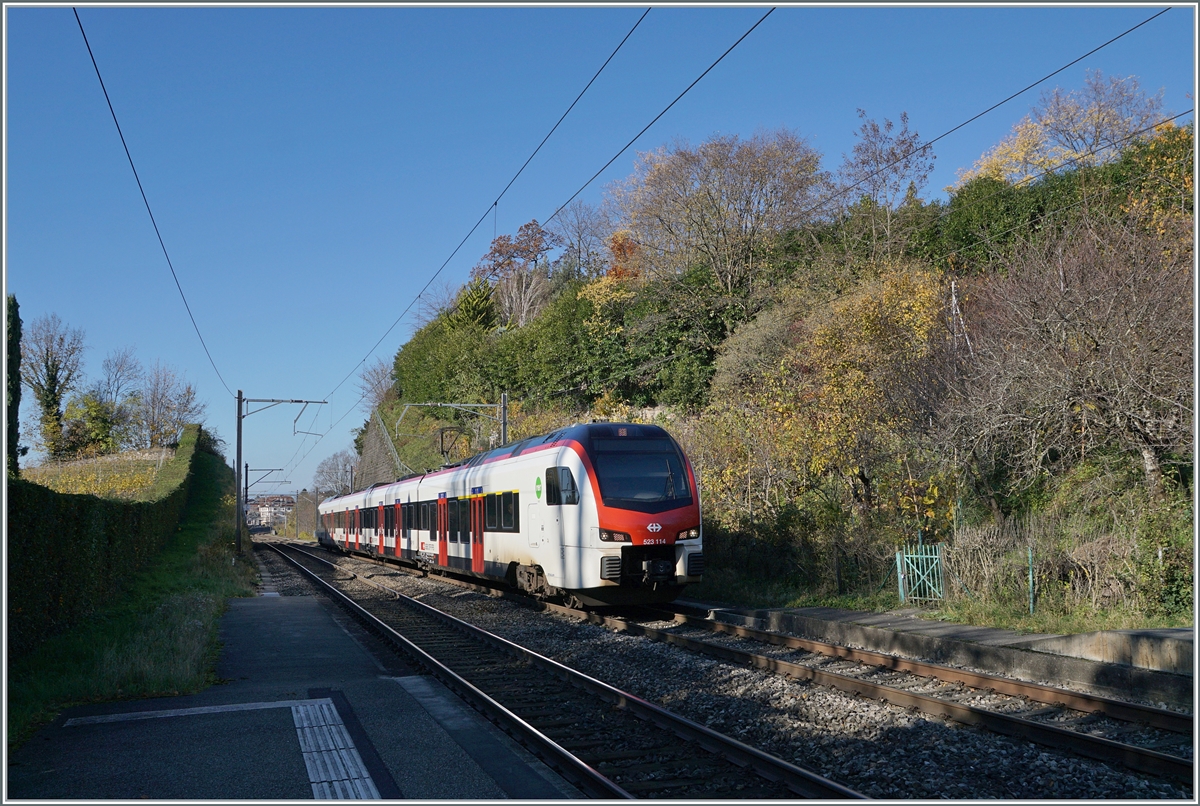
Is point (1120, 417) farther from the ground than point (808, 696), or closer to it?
farther from the ground

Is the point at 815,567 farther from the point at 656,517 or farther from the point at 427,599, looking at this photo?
the point at 427,599

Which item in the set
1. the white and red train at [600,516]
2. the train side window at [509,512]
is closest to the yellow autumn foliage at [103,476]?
the train side window at [509,512]

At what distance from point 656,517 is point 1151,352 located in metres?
7.89

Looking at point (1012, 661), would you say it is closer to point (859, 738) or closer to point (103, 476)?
point (859, 738)

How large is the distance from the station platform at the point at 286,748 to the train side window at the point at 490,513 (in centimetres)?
796

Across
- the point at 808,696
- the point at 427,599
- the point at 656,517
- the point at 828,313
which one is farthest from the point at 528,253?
the point at 808,696

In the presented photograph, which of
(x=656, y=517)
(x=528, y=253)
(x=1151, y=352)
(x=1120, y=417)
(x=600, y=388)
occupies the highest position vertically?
(x=528, y=253)

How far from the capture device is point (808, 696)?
28.1 ft

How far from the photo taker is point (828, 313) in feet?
84.2

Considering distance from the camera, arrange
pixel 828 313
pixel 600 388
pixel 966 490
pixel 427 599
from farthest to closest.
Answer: pixel 600 388
pixel 828 313
pixel 427 599
pixel 966 490

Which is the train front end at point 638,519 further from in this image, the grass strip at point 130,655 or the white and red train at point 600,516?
the grass strip at point 130,655

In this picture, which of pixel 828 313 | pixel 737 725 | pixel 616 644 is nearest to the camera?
pixel 737 725

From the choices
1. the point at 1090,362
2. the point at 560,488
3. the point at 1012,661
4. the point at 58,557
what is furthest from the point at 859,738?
the point at 58,557

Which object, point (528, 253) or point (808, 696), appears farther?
point (528, 253)
